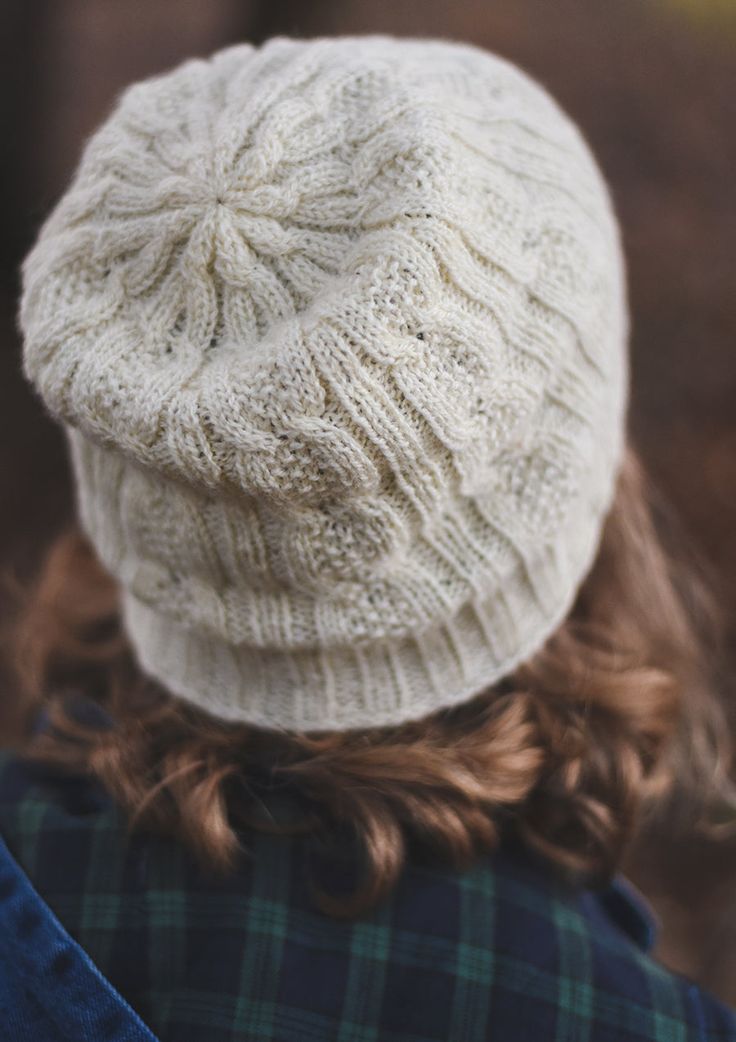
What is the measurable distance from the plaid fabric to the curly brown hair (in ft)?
0.17

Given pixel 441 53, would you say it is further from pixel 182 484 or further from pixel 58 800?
pixel 58 800

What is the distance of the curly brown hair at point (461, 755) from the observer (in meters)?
1.15

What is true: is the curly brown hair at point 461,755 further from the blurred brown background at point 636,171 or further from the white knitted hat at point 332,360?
the blurred brown background at point 636,171

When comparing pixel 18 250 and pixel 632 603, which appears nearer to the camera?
pixel 632 603

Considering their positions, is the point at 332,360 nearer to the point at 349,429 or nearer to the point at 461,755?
the point at 349,429

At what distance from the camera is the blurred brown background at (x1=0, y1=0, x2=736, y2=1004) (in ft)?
9.26

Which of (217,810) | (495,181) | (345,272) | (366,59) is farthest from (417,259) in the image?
(217,810)

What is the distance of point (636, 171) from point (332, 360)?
3163 mm

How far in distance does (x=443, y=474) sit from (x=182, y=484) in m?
0.31

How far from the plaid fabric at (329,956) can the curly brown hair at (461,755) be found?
0.17ft

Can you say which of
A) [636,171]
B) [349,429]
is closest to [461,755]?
[349,429]

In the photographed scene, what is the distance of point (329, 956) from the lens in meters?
1.12

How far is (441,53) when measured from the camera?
1223 millimetres

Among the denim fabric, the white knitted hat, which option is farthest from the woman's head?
the denim fabric
